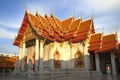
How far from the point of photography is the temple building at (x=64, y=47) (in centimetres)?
1669

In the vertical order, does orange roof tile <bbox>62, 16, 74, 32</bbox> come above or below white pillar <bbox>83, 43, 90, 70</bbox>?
above

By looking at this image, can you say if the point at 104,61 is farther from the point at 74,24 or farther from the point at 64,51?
the point at 74,24

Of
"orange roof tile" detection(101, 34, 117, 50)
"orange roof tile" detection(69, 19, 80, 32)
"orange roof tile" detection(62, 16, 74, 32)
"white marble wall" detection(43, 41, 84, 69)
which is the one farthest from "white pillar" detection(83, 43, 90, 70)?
"orange roof tile" detection(62, 16, 74, 32)

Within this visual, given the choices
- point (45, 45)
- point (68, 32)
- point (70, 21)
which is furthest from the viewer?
point (70, 21)

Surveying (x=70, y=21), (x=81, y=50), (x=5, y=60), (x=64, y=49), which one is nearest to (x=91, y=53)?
(x=81, y=50)

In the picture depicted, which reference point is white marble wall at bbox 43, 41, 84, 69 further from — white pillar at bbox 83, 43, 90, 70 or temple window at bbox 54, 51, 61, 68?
white pillar at bbox 83, 43, 90, 70

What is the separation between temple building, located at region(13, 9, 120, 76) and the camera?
54.7 ft

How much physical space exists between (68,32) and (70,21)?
2540 millimetres

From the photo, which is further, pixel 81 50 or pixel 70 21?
pixel 70 21

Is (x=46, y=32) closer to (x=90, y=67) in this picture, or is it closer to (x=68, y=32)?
(x=68, y=32)

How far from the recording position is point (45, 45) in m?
18.4

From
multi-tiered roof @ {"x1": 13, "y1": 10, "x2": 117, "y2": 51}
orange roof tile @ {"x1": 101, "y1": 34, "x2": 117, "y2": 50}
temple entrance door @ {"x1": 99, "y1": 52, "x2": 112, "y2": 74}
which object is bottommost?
temple entrance door @ {"x1": 99, "y1": 52, "x2": 112, "y2": 74}

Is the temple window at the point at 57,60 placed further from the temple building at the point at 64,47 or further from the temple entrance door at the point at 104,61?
the temple entrance door at the point at 104,61

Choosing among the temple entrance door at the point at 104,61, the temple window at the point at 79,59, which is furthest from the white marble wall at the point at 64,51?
the temple entrance door at the point at 104,61
